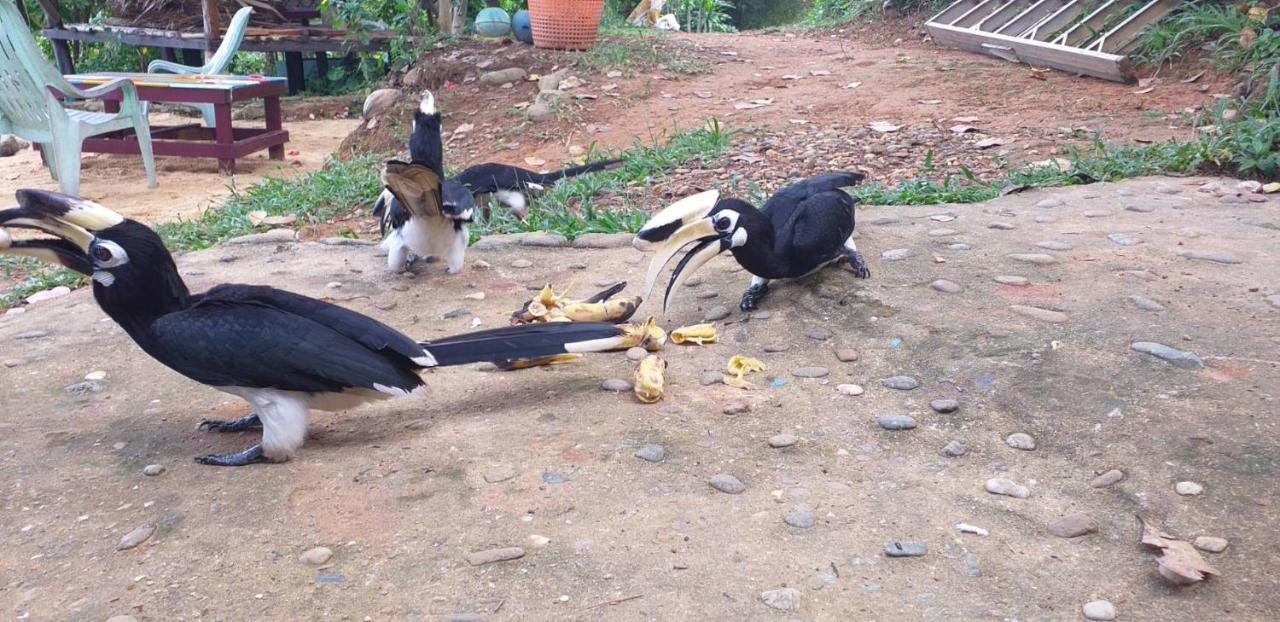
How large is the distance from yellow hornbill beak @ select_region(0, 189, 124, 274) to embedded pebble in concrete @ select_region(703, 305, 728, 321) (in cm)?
218

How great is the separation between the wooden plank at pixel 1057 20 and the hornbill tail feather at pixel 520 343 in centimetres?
724

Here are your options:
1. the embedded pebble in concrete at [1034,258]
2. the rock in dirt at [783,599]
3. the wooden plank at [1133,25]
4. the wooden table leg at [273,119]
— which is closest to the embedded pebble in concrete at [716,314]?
the embedded pebble in concrete at [1034,258]

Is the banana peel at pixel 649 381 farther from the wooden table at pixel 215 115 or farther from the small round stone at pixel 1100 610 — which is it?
the wooden table at pixel 215 115

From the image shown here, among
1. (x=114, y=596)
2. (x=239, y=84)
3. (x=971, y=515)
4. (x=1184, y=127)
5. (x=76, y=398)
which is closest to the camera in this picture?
(x=114, y=596)

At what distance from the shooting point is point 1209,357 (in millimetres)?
3262

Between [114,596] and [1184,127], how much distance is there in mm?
6511

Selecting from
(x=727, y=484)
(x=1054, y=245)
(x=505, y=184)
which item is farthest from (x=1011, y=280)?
(x=505, y=184)

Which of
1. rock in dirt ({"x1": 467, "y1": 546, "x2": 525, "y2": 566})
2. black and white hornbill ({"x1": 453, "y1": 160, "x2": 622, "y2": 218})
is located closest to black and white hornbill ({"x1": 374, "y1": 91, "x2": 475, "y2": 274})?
black and white hornbill ({"x1": 453, "y1": 160, "x2": 622, "y2": 218})

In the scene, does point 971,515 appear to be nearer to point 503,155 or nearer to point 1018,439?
point 1018,439

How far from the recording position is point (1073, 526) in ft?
8.25

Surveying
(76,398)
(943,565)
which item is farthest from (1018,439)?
(76,398)

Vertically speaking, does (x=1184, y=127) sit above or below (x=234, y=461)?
above

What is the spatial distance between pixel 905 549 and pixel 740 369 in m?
1.25

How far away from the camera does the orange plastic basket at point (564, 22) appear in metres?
10.4
